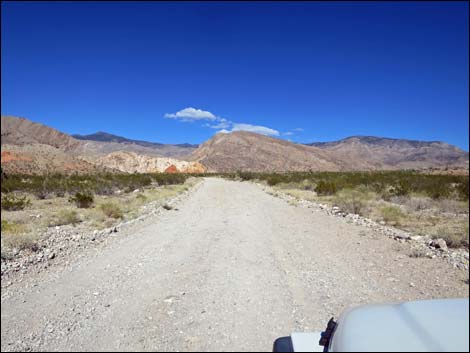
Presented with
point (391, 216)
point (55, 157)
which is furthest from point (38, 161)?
point (391, 216)

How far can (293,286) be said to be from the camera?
578 cm

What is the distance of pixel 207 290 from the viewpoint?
18.2ft

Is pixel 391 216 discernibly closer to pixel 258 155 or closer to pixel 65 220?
pixel 65 220

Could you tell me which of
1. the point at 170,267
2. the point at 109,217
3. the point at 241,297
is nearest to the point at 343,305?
the point at 241,297

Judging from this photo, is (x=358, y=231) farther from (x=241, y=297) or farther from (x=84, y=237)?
(x=84, y=237)

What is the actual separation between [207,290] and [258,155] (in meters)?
133

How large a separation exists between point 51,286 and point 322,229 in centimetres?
770

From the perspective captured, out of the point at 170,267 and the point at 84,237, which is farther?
the point at 84,237

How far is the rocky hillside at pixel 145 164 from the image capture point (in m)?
102

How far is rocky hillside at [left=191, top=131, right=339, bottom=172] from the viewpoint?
132 meters

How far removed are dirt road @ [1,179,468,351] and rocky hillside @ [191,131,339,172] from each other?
11750 cm

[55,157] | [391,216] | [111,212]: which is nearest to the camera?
[391,216]

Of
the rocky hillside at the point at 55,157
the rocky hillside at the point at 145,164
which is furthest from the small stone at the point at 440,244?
the rocky hillside at the point at 145,164

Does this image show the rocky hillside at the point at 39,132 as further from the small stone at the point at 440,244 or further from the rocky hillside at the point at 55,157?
the small stone at the point at 440,244
